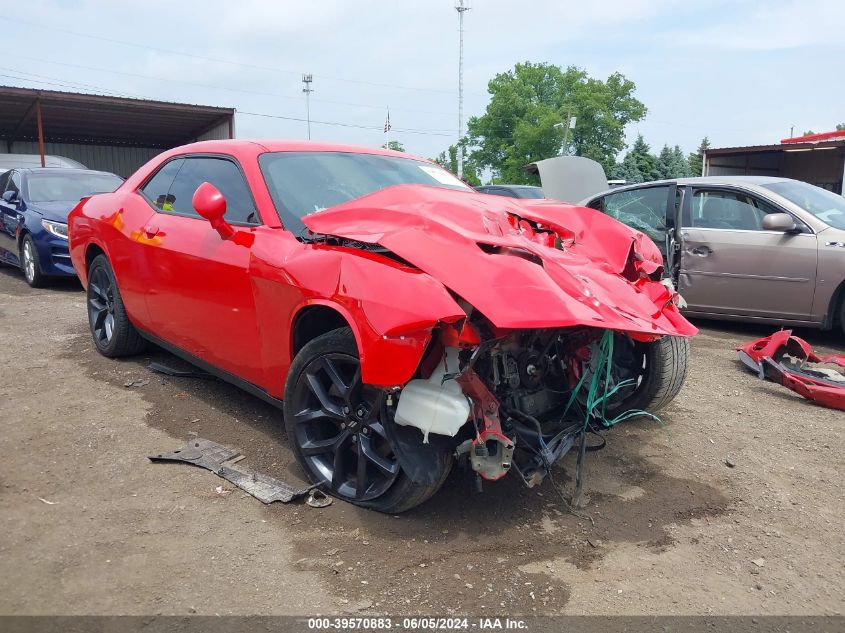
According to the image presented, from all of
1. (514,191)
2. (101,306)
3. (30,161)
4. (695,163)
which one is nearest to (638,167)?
(695,163)

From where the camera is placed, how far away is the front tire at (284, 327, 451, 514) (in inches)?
108

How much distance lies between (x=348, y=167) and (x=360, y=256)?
1.20 metres

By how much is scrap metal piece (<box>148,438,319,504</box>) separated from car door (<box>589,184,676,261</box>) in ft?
14.2

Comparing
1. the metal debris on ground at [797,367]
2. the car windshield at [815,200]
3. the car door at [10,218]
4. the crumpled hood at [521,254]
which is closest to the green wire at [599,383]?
the crumpled hood at [521,254]

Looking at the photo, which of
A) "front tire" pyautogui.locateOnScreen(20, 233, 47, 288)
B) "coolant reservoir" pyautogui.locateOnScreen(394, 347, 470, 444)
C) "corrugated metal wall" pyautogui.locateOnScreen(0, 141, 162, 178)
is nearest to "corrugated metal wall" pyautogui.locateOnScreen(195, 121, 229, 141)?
"corrugated metal wall" pyautogui.locateOnScreen(0, 141, 162, 178)

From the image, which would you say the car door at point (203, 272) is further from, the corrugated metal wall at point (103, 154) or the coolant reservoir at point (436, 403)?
the corrugated metal wall at point (103, 154)

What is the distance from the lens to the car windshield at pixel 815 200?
6.03 metres

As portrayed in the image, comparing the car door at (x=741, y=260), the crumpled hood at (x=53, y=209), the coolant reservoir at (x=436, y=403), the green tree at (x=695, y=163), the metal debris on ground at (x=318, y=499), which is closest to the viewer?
the coolant reservoir at (x=436, y=403)

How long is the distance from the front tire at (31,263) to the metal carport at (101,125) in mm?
9206

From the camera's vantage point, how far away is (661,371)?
3.61 m

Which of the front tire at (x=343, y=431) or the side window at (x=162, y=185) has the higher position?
A: the side window at (x=162, y=185)

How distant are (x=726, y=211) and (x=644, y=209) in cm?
76

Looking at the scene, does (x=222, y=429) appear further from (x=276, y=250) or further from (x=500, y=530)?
(x=500, y=530)

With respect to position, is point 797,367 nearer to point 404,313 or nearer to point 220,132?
point 404,313
